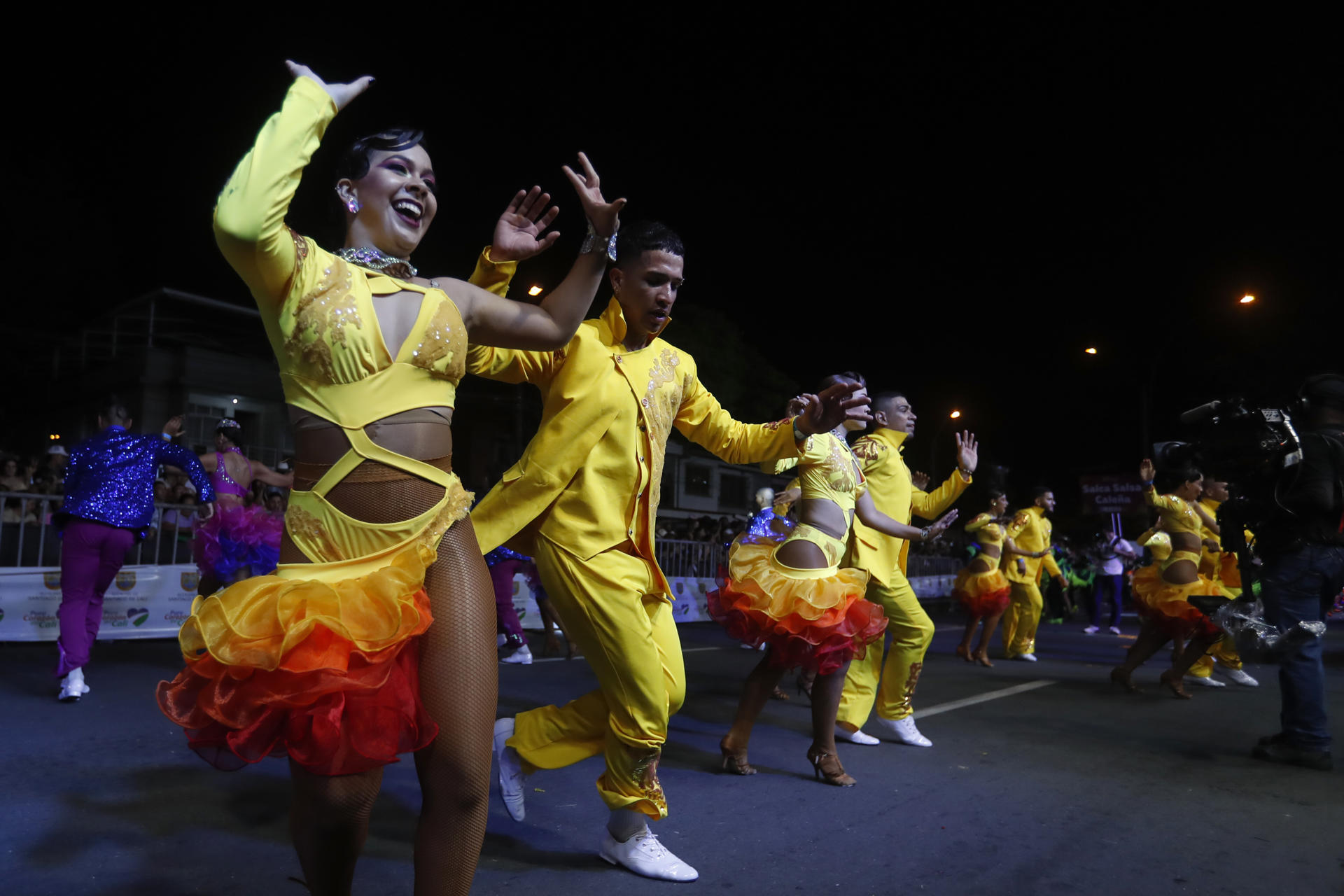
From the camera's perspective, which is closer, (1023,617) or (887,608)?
(887,608)

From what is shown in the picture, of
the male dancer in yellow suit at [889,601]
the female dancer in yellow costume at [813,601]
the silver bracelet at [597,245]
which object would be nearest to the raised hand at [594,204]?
the silver bracelet at [597,245]

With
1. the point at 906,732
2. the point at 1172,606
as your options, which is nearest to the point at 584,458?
the point at 906,732

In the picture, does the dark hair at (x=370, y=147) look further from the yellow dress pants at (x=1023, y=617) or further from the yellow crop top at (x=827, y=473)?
the yellow dress pants at (x=1023, y=617)

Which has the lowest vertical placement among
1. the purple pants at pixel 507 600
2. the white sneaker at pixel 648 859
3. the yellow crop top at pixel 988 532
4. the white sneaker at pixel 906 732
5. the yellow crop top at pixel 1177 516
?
the white sneaker at pixel 906 732

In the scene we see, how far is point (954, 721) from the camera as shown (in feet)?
20.4

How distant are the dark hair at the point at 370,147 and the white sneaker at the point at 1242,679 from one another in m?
9.17

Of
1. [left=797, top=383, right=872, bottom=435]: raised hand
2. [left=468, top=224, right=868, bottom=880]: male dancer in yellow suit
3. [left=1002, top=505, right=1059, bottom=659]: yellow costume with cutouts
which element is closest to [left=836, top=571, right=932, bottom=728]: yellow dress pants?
[left=797, top=383, right=872, bottom=435]: raised hand

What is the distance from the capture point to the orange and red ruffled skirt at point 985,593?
10.4m

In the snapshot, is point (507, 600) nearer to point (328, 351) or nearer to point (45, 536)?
point (45, 536)

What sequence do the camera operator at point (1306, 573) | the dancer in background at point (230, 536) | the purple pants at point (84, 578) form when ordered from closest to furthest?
1. the camera operator at point (1306, 573)
2. the purple pants at point (84, 578)
3. the dancer in background at point (230, 536)

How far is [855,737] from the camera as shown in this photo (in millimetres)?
5438

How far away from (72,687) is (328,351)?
4903 mm

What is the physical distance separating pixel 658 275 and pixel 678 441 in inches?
1157

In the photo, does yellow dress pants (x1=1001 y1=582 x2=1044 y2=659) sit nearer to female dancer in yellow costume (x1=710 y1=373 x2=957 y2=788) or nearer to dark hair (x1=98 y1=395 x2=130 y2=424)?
female dancer in yellow costume (x1=710 y1=373 x2=957 y2=788)
